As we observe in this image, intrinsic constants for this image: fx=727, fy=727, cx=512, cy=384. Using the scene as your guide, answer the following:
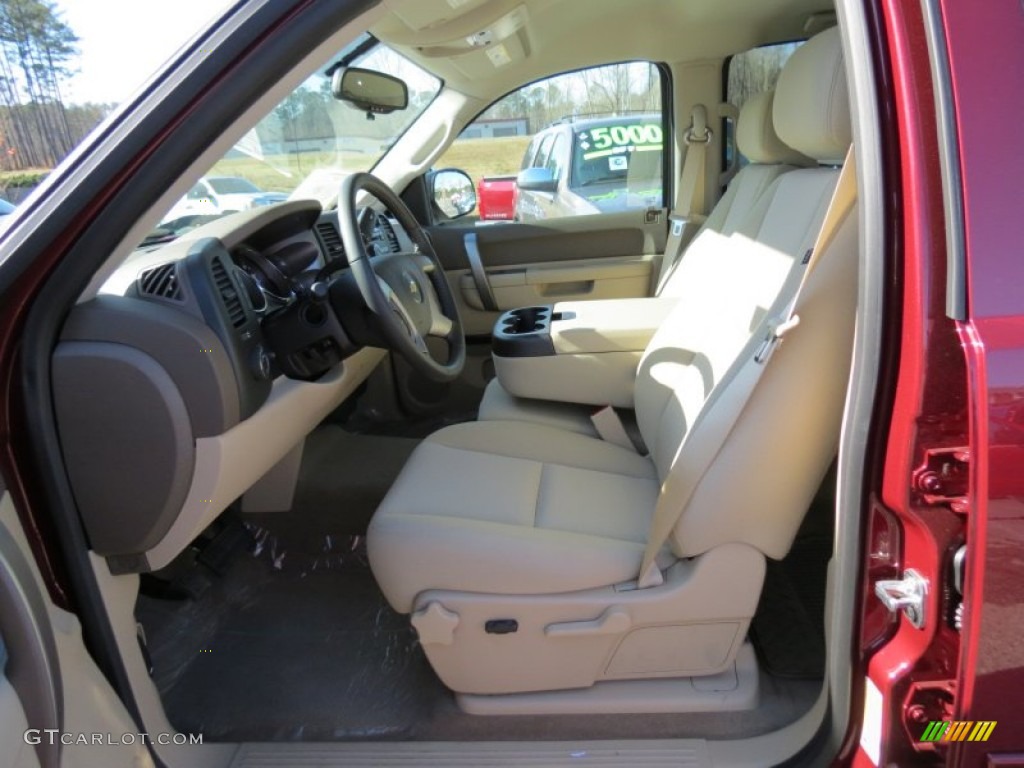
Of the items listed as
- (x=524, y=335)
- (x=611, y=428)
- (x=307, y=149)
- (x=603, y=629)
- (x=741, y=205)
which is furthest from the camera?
(x=307, y=149)

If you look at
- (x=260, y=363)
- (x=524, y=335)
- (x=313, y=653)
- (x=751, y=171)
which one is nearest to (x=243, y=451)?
(x=260, y=363)

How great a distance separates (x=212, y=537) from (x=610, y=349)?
116cm

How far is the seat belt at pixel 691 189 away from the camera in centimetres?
282

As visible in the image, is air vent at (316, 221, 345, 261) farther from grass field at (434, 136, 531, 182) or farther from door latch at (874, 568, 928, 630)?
door latch at (874, 568, 928, 630)

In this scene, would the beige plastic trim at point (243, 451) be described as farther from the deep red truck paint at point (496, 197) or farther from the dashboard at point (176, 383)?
the deep red truck paint at point (496, 197)

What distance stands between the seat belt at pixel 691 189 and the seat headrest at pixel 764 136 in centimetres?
66

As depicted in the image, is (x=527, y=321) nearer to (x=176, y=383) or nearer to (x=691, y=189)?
(x=691, y=189)

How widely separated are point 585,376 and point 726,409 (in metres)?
0.92

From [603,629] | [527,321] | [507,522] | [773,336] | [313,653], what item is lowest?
[313,653]

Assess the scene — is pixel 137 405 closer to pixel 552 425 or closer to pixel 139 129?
pixel 139 129

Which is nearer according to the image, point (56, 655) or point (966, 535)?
point (966, 535)

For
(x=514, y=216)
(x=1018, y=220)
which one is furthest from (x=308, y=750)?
(x=514, y=216)

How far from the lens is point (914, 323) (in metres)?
0.83

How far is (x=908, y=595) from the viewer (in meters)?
0.89
